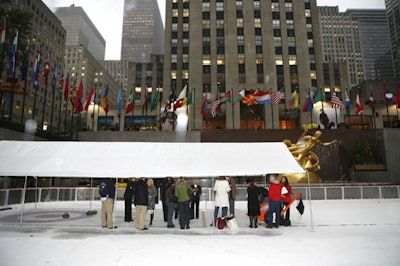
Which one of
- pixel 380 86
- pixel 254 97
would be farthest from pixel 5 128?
pixel 380 86

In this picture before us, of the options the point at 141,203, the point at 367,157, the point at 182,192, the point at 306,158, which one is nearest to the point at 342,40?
the point at 367,157

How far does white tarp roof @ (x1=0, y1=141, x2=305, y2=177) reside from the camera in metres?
10.3

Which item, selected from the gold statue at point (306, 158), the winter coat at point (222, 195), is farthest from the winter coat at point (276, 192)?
the gold statue at point (306, 158)

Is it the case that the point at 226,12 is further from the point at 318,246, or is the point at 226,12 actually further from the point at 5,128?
the point at 318,246

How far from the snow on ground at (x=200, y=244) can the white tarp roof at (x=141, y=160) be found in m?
2.11

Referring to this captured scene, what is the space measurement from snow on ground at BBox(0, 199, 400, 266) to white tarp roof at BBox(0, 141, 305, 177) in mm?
2113

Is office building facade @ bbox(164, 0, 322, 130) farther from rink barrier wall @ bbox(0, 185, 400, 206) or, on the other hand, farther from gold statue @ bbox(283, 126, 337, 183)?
rink barrier wall @ bbox(0, 185, 400, 206)

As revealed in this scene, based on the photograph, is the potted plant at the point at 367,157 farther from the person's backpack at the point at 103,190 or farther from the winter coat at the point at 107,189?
Answer: the person's backpack at the point at 103,190

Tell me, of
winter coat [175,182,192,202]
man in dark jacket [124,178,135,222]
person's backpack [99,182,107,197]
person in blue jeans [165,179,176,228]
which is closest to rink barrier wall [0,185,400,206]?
man in dark jacket [124,178,135,222]

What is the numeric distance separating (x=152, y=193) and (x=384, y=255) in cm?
845

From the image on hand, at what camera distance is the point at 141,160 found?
11.2 meters

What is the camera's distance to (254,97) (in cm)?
3528

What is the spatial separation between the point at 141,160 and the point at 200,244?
430cm

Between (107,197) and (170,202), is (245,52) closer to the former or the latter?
(170,202)
